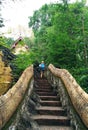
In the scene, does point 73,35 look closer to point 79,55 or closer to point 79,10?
point 79,55

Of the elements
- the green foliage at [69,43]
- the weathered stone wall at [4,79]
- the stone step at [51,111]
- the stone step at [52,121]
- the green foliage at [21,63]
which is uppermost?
the green foliage at [69,43]

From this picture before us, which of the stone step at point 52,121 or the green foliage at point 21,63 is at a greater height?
the green foliage at point 21,63

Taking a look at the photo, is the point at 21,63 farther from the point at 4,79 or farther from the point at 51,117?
the point at 51,117

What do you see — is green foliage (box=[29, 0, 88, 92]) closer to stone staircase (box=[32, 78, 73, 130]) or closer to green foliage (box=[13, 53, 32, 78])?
green foliage (box=[13, 53, 32, 78])

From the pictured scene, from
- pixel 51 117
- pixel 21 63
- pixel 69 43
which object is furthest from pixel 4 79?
pixel 69 43

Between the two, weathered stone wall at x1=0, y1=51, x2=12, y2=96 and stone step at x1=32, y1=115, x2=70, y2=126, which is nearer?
stone step at x1=32, y1=115, x2=70, y2=126

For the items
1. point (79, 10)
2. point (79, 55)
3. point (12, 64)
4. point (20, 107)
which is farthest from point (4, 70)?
point (79, 10)

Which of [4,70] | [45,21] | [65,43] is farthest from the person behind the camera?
[45,21]

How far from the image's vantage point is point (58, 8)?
82.4 ft

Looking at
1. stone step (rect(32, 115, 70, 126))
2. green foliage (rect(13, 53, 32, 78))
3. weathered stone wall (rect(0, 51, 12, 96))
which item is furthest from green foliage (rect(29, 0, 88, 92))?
stone step (rect(32, 115, 70, 126))

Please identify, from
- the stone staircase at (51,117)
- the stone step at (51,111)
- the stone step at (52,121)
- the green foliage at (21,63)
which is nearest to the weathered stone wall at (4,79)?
the green foliage at (21,63)

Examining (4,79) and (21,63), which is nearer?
(4,79)

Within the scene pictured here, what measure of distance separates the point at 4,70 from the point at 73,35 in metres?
10.9

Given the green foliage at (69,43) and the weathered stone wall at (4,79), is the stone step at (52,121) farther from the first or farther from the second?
the green foliage at (69,43)
